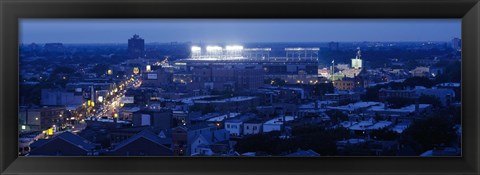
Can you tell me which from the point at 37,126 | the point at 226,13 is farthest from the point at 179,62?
the point at 37,126

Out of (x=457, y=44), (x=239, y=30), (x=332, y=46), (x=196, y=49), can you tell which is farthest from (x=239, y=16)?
(x=457, y=44)

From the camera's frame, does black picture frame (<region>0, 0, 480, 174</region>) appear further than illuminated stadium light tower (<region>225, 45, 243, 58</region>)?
No

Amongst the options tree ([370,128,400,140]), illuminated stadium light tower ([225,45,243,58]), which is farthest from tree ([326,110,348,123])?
illuminated stadium light tower ([225,45,243,58])

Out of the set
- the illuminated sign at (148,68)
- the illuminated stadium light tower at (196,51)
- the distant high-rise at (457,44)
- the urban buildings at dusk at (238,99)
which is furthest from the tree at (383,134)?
the illuminated sign at (148,68)

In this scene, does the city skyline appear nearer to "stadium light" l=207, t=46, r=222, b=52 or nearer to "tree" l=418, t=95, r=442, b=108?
"stadium light" l=207, t=46, r=222, b=52

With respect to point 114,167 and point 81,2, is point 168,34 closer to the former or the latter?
point 81,2

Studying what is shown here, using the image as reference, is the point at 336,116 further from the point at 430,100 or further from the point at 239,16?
the point at 239,16

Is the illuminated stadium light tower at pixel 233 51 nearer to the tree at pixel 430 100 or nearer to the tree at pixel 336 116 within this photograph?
the tree at pixel 336 116
